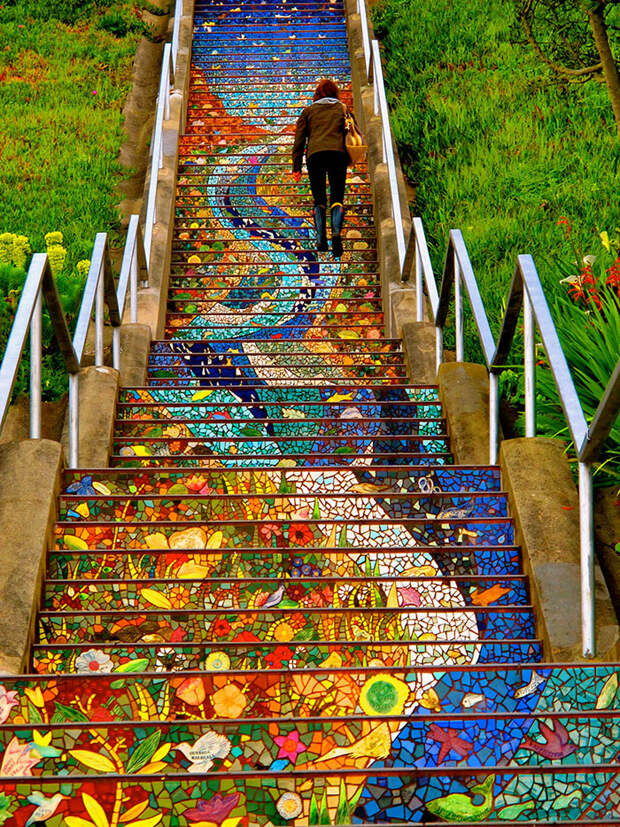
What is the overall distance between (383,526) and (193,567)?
0.73 meters

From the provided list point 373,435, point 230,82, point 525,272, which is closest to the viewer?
point 525,272

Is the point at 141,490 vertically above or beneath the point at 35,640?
above

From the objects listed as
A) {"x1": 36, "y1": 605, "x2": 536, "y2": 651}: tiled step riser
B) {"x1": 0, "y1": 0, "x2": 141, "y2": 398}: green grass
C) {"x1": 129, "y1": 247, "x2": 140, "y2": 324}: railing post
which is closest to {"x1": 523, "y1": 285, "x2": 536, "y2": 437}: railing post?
{"x1": 36, "y1": 605, "x2": 536, "y2": 651}: tiled step riser

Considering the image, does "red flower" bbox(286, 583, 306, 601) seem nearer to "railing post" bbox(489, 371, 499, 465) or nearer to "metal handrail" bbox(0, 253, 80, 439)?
"metal handrail" bbox(0, 253, 80, 439)

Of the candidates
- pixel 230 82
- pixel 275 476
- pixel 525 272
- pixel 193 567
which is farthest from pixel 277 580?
pixel 230 82

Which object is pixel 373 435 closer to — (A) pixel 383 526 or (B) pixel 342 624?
(A) pixel 383 526

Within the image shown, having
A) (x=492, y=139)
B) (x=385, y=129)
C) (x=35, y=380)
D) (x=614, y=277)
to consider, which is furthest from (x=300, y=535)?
(x=492, y=139)

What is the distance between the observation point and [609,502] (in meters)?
4.88

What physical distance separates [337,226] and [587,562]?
5129mm

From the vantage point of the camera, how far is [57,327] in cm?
479

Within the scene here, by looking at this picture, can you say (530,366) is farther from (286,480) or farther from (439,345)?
(439,345)

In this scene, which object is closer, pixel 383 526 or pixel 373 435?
pixel 383 526

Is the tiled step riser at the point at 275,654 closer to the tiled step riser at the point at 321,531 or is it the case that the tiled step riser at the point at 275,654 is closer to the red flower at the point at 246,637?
the red flower at the point at 246,637

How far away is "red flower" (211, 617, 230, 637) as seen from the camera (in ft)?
12.2
